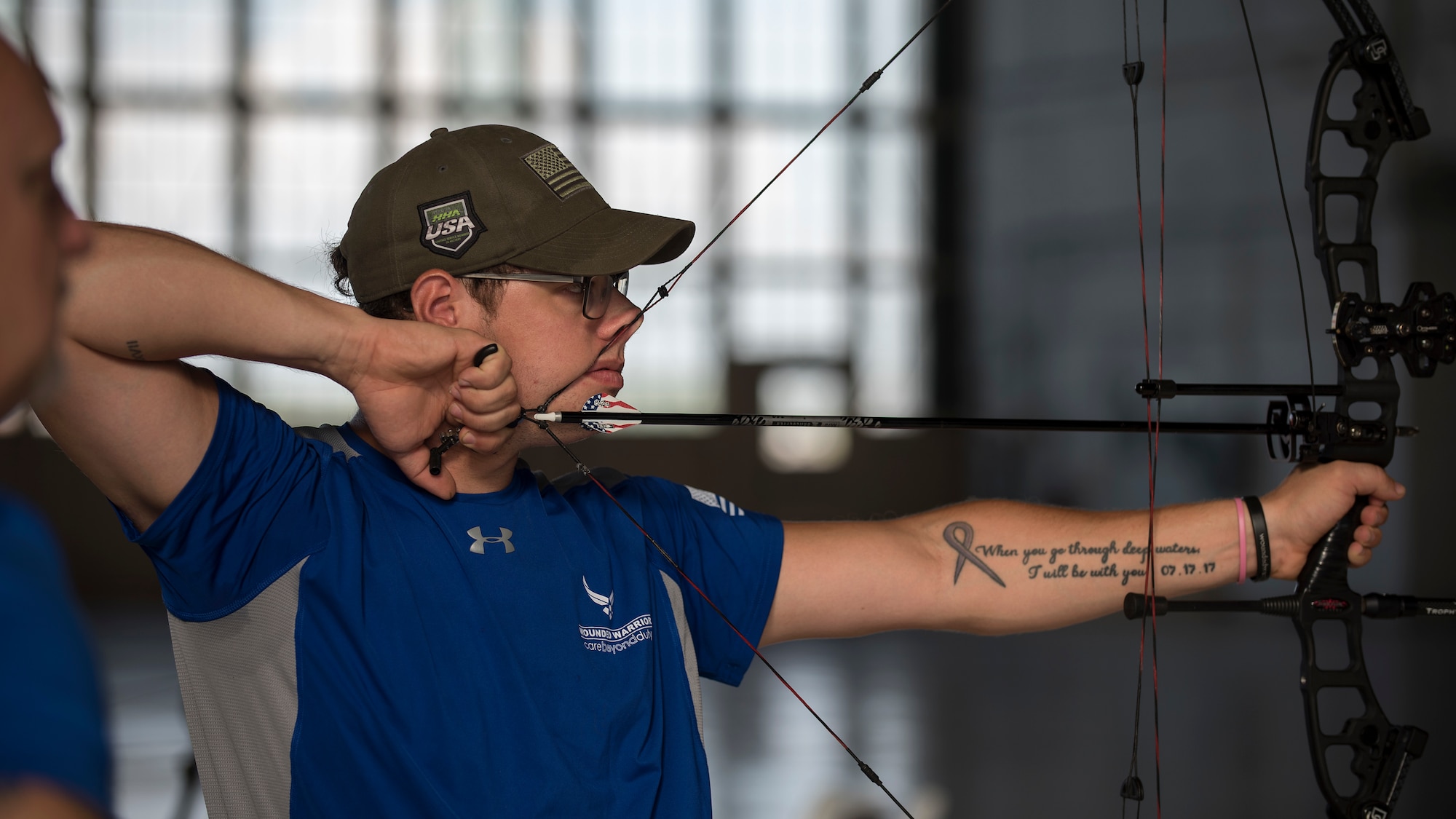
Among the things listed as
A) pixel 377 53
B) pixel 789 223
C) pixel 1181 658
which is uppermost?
pixel 377 53

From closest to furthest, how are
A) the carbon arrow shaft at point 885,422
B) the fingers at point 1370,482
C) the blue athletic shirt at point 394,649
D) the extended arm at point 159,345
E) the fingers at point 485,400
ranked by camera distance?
the extended arm at point 159,345 → the blue athletic shirt at point 394,649 → the fingers at point 485,400 → the carbon arrow shaft at point 885,422 → the fingers at point 1370,482

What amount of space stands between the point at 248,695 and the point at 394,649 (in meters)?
0.16

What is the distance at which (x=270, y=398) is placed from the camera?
27.1 feet

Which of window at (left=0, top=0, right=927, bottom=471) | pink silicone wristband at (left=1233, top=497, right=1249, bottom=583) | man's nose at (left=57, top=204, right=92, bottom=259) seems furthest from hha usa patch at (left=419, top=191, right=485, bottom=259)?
window at (left=0, top=0, right=927, bottom=471)

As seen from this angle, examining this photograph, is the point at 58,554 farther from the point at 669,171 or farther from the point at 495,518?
the point at 669,171

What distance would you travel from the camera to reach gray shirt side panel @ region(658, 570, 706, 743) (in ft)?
4.91

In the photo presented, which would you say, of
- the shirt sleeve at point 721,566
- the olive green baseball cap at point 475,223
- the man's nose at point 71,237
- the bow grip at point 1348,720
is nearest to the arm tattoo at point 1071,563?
the bow grip at point 1348,720

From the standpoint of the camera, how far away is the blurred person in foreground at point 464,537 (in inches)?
44.9

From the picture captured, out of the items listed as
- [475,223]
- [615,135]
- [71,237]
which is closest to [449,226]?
[475,223]

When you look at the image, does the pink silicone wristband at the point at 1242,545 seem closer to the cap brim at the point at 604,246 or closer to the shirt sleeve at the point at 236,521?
the cap brim at the point at 604,246

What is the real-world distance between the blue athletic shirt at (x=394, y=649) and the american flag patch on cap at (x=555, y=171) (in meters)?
0.40

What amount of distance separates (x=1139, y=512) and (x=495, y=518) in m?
0.93

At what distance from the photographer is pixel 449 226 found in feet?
4.58

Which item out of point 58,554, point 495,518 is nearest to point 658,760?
point 495,518
